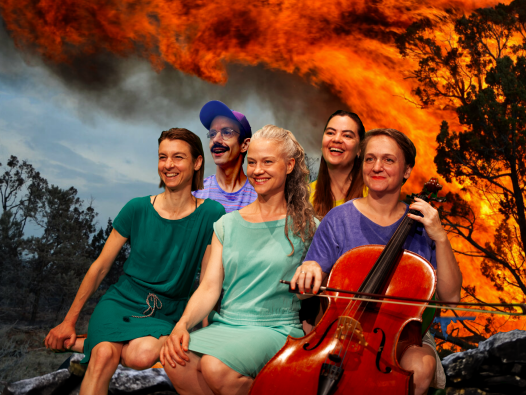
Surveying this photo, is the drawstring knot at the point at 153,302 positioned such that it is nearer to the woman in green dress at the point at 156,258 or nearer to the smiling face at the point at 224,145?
the woman in green dress at the point at 156,258

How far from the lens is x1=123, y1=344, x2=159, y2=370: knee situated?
1953mm

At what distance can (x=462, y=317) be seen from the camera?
5.85 metres

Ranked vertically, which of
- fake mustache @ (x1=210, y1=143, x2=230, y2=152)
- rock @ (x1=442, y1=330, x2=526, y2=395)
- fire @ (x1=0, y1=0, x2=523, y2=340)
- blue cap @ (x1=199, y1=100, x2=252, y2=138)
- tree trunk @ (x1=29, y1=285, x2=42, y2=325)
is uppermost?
fire @ (x1=0, y1=0, x2=523, y2=340)

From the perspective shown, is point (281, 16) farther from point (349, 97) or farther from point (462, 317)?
point (462, 317)

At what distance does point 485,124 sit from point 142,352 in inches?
208

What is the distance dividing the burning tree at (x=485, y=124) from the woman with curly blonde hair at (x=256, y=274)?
4.39 m

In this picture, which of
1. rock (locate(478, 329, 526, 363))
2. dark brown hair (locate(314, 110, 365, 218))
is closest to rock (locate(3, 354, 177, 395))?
dark brown hair (locate(314, 110, 365, 218))

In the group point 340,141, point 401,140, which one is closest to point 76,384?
point 340,141

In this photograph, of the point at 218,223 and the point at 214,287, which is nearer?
the point at 214,287

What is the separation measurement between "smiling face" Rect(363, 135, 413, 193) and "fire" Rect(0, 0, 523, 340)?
15.3 feet

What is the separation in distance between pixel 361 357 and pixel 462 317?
5047 millimetres

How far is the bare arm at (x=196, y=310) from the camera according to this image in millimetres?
1766

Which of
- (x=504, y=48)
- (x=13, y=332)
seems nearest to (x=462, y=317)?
(x=504, y=48)

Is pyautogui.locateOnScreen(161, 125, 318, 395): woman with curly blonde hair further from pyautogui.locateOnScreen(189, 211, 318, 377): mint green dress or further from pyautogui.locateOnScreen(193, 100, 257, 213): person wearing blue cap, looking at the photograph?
pyautogui.locateOnScreen(193, 100, 257, 213): person wearing blue cap
